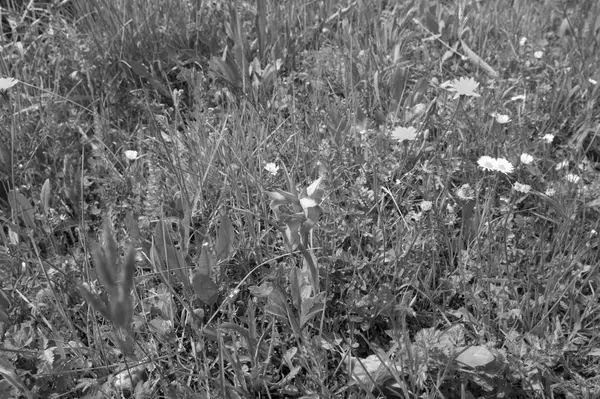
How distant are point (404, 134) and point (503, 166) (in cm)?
32

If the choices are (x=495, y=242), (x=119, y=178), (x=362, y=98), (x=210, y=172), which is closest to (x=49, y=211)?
(x=119, y=178)

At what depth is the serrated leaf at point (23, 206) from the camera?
6.06 feet

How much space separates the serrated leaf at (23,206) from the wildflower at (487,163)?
1.34m

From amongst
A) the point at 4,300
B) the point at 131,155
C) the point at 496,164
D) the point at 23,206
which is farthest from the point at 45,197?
the point at 496,164

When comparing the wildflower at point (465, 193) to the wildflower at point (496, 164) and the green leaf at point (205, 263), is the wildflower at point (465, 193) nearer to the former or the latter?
the wildflower at point (496, 164)

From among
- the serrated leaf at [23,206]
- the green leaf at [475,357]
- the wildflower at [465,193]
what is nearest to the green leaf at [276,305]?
the green leaf at [475,357]

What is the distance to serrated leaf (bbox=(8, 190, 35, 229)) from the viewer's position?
185 centimetres

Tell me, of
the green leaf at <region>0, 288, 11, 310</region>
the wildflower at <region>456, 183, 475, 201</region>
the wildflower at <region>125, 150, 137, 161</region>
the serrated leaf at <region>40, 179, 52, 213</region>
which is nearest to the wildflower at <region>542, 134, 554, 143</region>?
the wildflower at <region>456, 183, 475, 201</region>

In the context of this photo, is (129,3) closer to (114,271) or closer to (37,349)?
(37,349)

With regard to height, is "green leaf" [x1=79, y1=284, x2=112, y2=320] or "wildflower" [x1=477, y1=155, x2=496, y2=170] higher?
"green leaf" [x1=79, y1=284, x2=112, y2=320]

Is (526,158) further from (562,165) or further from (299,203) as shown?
(299,203)

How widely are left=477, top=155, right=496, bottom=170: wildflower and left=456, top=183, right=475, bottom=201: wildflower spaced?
0.26 feet

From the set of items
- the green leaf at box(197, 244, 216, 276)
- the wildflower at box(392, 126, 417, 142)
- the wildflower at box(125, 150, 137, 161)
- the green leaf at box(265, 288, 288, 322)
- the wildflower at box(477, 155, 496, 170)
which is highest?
the wildflower at box(392, 126, 417, 142)

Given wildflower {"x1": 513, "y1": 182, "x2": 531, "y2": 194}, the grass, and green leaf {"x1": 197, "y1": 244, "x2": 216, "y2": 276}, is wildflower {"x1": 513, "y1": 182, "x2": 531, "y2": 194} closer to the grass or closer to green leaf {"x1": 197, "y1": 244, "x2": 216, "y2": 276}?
the grass
